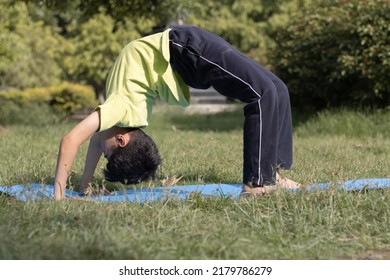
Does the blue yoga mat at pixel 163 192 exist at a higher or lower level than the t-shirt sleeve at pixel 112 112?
lower

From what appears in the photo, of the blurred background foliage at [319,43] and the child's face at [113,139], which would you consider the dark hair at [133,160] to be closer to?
the child's face at [113,139]

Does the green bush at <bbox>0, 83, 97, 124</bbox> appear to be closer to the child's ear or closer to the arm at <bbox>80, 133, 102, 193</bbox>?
the arm at <bbox>80, 133, 102, 193</bbox>

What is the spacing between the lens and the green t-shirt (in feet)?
13.5

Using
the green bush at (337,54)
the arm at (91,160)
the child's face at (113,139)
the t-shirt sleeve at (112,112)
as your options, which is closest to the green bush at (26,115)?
the green bush at (337,54)

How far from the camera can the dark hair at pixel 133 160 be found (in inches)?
162

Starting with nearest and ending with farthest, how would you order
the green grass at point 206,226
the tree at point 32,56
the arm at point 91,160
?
the green grass at point 206,226 < the arm at point 91,160 < the tree at point 32,56

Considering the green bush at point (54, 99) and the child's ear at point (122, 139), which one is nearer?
the child's ear at point (122, 139)

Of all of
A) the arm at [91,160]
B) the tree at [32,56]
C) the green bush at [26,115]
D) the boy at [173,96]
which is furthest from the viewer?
the tree at [32,56]

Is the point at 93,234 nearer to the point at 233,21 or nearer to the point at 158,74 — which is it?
the point at 158,74

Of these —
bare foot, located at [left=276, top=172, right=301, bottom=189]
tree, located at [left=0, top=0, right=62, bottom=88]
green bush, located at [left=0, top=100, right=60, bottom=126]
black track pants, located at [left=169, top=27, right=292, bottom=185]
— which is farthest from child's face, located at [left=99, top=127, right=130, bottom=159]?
tree, located at [left=0, top=0, right=62, bottom=88]

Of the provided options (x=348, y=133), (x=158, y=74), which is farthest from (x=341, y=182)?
(x=348, y=133)

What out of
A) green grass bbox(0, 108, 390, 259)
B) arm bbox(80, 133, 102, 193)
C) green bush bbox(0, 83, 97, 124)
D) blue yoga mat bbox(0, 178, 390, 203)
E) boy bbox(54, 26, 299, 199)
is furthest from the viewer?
green bush bbox(0, 83, 97, 124)

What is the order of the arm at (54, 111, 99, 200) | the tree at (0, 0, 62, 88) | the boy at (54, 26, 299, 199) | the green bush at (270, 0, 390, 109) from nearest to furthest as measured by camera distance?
the arm at (54, 111, 99, 200)
the boy at (54, 26, 299, 199)
the green bush at (270, 0, 390, 109)
the tree at (0, 0, 62, 88)

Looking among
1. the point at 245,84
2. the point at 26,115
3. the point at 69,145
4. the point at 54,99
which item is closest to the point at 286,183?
the point at 245,84
